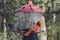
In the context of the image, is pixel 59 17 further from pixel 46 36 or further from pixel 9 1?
pixel 9 1

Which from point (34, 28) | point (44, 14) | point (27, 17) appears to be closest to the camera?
point (34, 28)

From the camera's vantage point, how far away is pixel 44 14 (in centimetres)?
562

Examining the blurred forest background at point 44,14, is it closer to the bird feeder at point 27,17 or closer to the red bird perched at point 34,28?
the bird feeder at point 27,17

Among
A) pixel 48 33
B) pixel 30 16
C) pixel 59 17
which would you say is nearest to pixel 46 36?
pixel 48 33

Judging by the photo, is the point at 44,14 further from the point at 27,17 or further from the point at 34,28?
the point at 34,28

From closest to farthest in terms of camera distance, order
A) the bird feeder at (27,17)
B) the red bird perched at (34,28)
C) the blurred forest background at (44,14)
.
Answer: the red bird perched at (34,28) → the bird feeder at (27,17) → the blurred forest background at (44,14)

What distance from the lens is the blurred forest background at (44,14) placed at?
17.6ft

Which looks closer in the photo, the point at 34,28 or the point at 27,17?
the point at 34,28

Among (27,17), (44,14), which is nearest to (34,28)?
(27,17)

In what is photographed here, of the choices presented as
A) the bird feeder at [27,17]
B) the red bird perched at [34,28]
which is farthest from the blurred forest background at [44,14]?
the red bird perched at [34,28]

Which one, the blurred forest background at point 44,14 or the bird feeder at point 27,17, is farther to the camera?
the blurred forest background at point 44,14

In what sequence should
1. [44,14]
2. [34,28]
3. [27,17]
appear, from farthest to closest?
[44,14], [27,17], [34,28]

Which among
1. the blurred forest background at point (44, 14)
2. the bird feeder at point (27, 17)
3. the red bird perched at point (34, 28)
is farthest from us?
the blurred forest background at point (44, 14)

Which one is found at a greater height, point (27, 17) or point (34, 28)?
point (27, 17)
